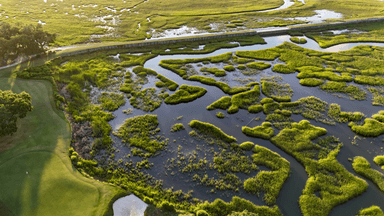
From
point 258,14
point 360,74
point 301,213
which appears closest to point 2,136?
point 301,213

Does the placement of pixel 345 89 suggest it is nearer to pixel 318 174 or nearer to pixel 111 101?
pixel 318 174

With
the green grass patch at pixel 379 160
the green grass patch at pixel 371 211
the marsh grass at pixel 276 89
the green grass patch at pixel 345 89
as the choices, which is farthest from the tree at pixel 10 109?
the green grass patch at pixel 345 89

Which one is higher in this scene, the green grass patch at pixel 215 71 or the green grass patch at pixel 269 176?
the green grass patch at pixel 215 71

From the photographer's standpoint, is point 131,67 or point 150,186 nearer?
point 150,186

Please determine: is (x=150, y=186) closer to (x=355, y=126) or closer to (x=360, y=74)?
(x=355, y=126)

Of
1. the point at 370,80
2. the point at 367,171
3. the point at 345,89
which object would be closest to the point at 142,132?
the point at 367,171

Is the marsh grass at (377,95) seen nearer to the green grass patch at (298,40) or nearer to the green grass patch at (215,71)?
the green grass patch at (298,40)
